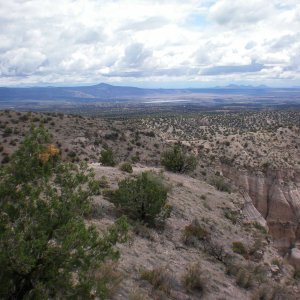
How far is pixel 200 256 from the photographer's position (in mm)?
13656

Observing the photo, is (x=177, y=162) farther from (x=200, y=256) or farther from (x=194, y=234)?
(x=200, y=256)

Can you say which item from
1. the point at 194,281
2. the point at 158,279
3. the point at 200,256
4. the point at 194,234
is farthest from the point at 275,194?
the point at 158,279

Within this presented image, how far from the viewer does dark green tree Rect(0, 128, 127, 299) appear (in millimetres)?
6344

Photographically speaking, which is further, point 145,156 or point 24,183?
point 145,156

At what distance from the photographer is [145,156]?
39219 millimetres

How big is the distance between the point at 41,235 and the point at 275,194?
36.9 metres

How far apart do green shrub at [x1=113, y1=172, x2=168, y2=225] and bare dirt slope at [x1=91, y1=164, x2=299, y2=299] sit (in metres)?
0.54

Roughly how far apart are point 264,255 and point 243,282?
12.0 ft

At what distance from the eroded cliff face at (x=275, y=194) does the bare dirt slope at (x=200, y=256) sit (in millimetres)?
18466

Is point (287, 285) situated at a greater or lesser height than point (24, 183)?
lesser

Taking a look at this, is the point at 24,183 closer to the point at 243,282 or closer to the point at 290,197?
the point at 243,282

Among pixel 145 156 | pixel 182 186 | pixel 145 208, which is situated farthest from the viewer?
pixel 145 156

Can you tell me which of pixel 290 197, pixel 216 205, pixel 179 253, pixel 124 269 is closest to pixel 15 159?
pixel 124 269

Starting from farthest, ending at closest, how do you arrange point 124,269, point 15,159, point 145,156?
point 145,156 < point 124,269 < point 15,159
